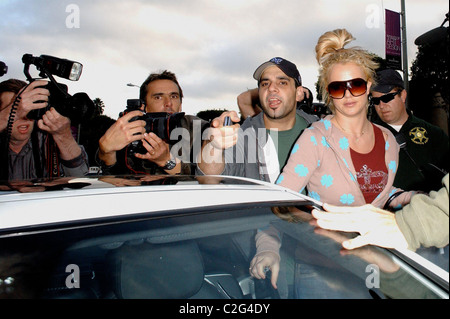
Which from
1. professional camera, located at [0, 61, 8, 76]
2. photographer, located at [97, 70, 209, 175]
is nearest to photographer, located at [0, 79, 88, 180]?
professional camera, located at [0, 61, 8, 76]

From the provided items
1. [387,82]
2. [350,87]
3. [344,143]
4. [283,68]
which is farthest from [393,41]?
[344,143]

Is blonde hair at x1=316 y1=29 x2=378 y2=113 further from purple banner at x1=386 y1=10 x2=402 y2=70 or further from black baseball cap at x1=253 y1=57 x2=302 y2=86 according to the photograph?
purple banner at x1=386 y1=10 x2=402 y2=70

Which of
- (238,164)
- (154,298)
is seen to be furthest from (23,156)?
(154,298)

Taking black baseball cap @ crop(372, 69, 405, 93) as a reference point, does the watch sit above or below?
below

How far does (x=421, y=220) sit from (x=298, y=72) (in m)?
2.37

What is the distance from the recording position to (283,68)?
311cm

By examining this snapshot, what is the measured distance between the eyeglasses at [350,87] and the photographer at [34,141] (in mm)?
1847

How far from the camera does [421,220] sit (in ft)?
3.59

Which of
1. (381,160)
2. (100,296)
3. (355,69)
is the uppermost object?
(355,69)

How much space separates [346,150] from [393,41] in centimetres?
1276

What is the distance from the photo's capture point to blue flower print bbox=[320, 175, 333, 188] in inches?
86.5

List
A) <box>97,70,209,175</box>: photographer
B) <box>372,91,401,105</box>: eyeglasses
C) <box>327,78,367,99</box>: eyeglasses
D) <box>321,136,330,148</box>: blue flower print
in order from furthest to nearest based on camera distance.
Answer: <box>372,91,401,105</box>: eyeglasses → <box>97,70,209,175</box>: photographer → <box>327,78,367,99</box>: eyeglasses → <box>321,136,330,148</box>: blue flower print

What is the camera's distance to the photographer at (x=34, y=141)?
268cm
